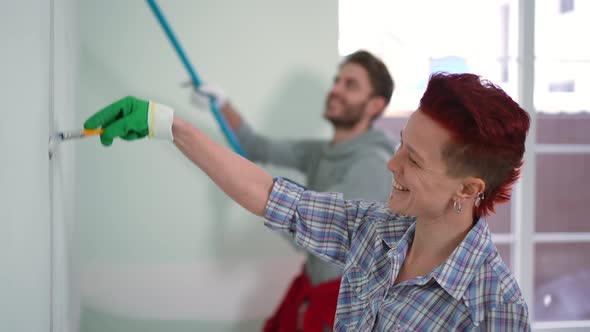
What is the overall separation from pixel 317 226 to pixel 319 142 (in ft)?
3.32

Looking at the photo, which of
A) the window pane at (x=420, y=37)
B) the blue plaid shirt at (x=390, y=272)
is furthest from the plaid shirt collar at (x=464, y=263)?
the window pane at (x=420, y=37)

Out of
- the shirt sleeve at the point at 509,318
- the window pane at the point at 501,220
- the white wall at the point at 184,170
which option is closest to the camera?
the shirt sleeve at the point at 509,318

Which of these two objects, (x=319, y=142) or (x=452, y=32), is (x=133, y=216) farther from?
(x=452, y=32)

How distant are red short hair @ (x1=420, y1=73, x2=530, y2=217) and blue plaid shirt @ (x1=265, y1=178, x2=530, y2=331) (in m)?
0.12

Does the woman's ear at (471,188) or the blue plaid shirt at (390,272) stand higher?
the woman's ear at (471,188)

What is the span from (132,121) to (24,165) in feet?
0.86

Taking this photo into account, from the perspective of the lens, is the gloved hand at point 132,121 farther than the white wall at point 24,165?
Yes

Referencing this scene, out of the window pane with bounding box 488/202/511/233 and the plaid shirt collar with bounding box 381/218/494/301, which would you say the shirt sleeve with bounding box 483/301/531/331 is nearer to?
the plaid shirt collar with bounding box 381/218/494/301

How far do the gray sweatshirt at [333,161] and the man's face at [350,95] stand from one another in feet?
0.30

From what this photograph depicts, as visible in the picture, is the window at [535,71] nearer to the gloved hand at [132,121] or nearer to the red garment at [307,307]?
the red garment at [307,307]

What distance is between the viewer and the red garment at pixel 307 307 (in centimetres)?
189

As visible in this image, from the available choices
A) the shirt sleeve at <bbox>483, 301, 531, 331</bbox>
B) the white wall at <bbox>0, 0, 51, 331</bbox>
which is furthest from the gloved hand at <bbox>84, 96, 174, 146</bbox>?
the shirt sleeve at <bbox>483, 301, 531, 331</bbox>

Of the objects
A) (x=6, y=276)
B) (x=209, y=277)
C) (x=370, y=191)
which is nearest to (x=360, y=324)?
(x=6, y=276)

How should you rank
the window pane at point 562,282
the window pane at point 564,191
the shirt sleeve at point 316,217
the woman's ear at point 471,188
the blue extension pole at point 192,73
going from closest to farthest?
the woman's ear at point 471,188
the shirt sleeve at point 316,217
the blue extension pole at point 192,73
the window pane at point 562,282
the window pane at point 564,191
